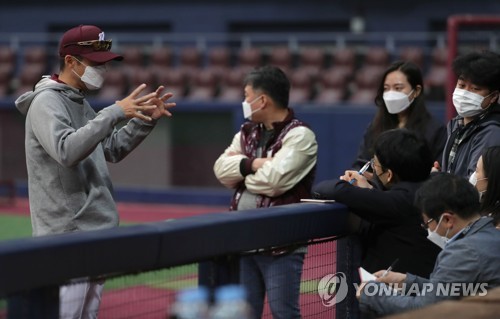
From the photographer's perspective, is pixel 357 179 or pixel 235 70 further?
pixel 235 70

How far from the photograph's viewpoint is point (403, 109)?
572 cm

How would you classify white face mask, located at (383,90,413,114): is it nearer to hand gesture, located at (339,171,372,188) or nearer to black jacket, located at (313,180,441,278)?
hand gesture, located at (339,171,372,188)

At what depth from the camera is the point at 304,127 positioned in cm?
522

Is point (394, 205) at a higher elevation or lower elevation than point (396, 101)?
lower

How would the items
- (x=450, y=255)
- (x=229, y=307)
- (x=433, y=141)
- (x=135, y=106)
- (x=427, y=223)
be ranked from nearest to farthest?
1. (x=229, y=307)
2. (x=450, y=255)
3. (x=427, y=223)
4. (x=135, y=106)
5. (x=433, y=141)

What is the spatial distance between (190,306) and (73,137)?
4.45 feet

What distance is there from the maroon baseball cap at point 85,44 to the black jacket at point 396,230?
1.24 meters

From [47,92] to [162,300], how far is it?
1.36 meters

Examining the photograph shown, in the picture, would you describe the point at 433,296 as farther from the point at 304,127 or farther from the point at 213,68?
the point at 213,68

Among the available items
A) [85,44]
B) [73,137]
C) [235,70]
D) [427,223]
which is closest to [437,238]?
[427,223]

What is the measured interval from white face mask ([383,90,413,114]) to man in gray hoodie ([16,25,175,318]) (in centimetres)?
171

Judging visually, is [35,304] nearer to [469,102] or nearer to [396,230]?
[396,230]

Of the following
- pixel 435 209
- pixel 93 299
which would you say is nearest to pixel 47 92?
pixel 93 299

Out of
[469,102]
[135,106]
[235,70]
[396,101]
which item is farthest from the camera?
[235,70]
